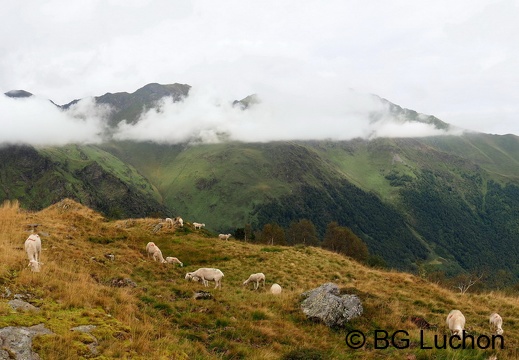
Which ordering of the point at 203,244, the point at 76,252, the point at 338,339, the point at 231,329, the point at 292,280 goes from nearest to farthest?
the point at 231,329, the point at 338,339, the point at 76,252, the point at 292,280, the point at 203,244

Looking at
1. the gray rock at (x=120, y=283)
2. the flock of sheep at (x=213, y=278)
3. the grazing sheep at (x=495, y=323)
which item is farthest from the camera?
the gray rock at (x=120, y=283)

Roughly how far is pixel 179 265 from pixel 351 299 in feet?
52.7

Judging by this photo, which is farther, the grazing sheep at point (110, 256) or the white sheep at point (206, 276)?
the grazing sheep at point (110, 256)

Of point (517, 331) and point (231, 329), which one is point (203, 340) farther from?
point (517, 331)

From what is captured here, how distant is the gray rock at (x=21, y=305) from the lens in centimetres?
1062

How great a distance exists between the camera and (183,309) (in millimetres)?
15906

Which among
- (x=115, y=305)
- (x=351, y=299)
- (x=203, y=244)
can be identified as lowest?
(x=203, y=244)

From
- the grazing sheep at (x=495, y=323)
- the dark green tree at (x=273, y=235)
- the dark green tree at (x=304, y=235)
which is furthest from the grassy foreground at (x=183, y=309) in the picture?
the dark green tree at (x=304, y=235)

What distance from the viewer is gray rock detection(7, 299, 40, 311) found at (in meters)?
10.6

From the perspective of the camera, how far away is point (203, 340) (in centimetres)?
1271

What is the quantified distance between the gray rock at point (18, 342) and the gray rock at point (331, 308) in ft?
38.3

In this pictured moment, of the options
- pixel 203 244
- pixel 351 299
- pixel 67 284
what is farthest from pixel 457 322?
pixel 203 244

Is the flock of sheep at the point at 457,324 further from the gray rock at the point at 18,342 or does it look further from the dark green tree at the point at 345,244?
the dark green tree at the point at 345,244

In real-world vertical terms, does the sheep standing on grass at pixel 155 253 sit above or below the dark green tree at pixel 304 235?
above
